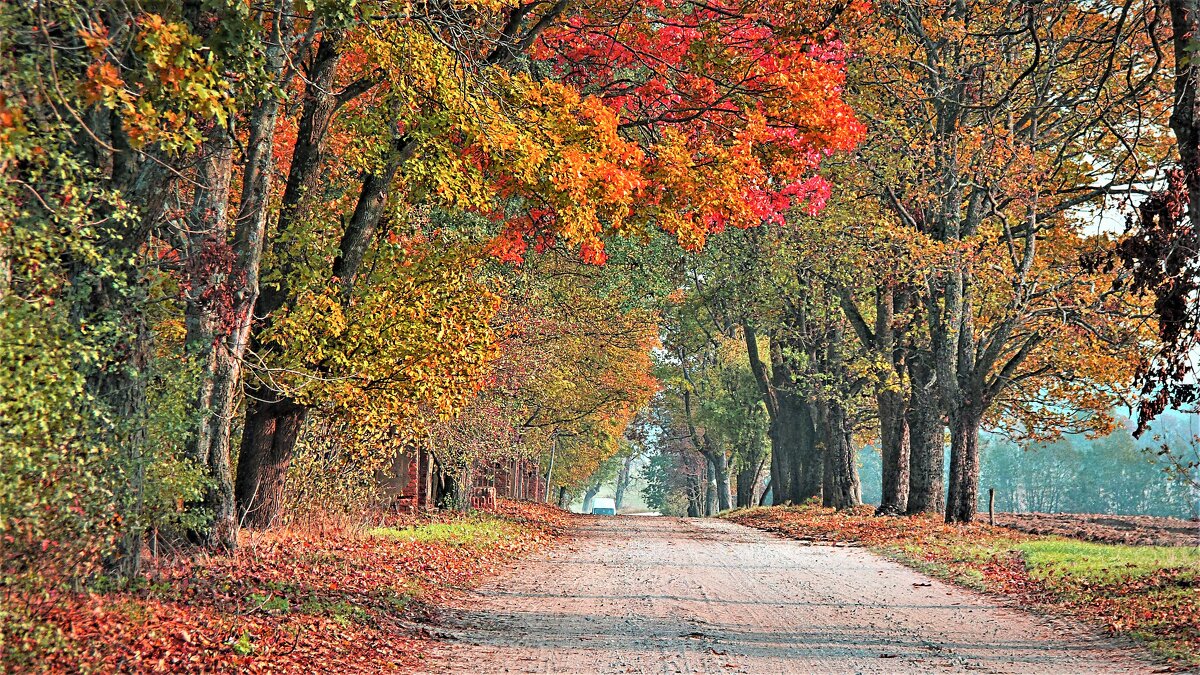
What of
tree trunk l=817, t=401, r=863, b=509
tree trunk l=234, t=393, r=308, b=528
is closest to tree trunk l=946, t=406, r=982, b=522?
tree trunk l=817, t=401, r=863, b=509

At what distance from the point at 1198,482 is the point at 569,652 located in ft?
26.1

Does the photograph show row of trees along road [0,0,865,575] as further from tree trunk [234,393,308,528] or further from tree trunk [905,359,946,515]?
tree trunk [905,359,946,515]

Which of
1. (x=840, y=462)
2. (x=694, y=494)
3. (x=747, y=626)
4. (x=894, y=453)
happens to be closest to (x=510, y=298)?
(x=747, y=626)

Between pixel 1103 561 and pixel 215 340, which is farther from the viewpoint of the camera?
pixel 1103 561

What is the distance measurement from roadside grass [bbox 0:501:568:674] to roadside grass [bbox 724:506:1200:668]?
6.71 metres

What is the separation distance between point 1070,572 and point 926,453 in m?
11.3

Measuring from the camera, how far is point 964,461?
23.1m

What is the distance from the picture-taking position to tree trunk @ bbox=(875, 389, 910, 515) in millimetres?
27250

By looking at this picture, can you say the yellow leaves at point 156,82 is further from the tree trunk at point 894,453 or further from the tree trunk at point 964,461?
the tree trunk at point 894,453

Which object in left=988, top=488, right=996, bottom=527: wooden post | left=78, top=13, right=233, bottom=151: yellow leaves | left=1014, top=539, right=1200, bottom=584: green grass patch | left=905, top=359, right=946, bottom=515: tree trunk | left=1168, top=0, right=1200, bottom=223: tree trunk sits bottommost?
left=1014, top=539, right=1200, bottom=584: green grass patch

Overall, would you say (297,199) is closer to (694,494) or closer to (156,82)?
(156,82)

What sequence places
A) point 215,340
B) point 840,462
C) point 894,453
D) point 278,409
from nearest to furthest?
point 215,340 → point 278,409 → point 894,453 → point 840,462

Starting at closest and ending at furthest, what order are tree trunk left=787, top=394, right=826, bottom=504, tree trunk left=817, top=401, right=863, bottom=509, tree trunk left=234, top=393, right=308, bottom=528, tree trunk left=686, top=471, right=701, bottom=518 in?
tree trunk left=234, top=393, right=308, bottom=528 → tree trunk left=817, top=401, right=863, bottom=509 → tree trunk left=787, top=394, right=826, bottom=504 → tree trunk left=686, top=471, right=701, bottom=518

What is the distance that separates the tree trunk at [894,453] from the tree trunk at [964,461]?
3.88 metres
